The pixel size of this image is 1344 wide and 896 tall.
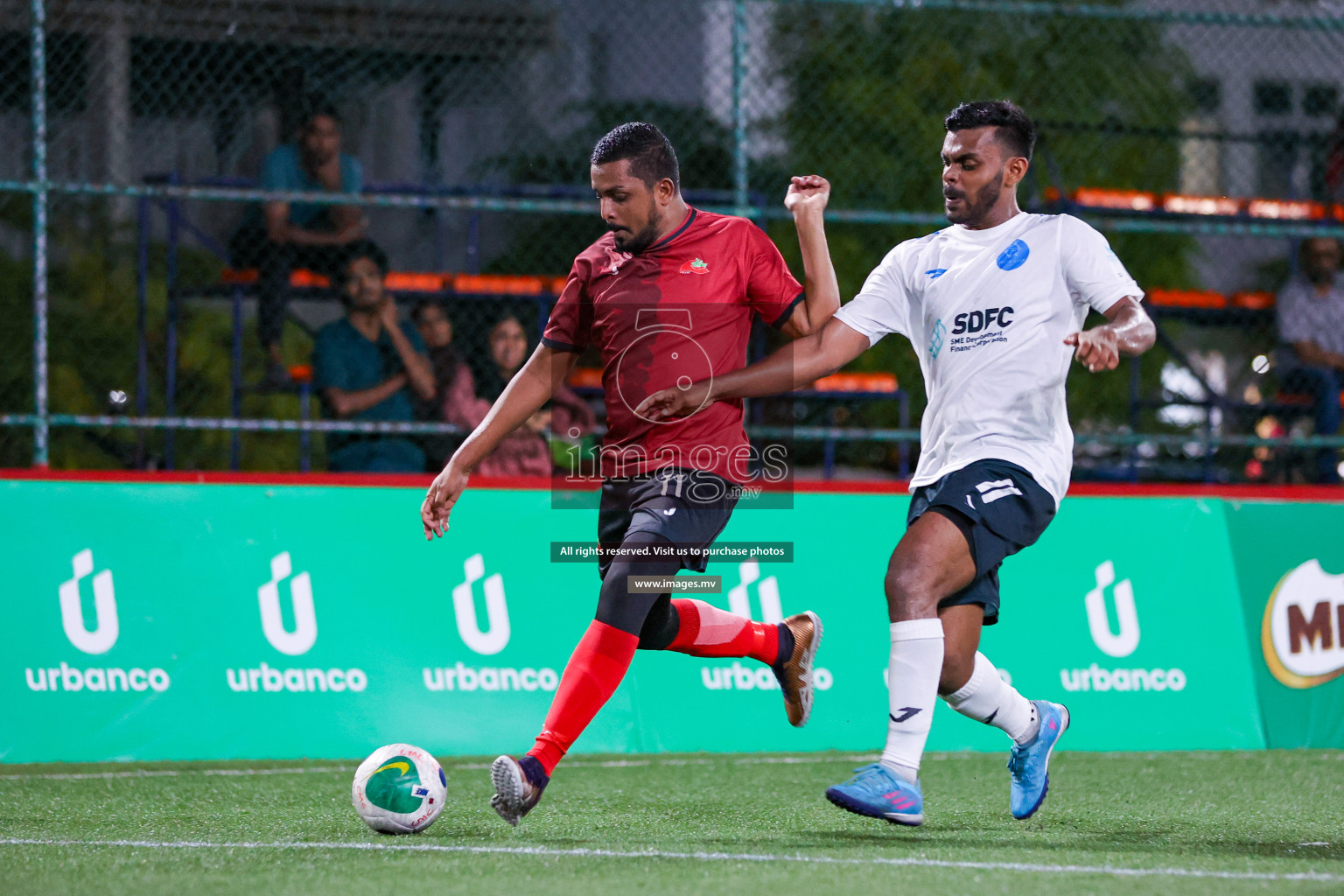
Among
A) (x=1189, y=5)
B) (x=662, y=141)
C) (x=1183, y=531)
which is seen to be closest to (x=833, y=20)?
(x=1189, y=5)

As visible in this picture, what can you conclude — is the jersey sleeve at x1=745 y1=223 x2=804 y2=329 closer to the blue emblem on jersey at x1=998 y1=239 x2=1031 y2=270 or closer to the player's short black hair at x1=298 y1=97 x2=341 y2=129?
the blue emblem on jersey at x1=998 y1=239 x2=1031 y2=270

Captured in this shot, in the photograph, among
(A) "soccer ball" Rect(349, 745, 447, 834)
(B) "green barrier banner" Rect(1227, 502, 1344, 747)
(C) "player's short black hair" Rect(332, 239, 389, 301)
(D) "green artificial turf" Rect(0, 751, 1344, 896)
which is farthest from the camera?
(C) "player's short black hair" Rect(332, 239, 389, 301)

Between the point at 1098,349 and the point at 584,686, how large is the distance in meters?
1.65

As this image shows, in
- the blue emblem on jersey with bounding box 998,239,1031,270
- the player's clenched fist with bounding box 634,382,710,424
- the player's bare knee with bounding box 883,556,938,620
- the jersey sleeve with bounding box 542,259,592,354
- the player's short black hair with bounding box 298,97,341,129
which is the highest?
the player's short black hair with bounding box 298,97,341,129

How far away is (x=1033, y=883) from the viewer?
344 centimetres

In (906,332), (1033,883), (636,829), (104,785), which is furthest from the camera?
(104,785)

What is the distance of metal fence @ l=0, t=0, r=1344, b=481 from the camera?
28.6ft

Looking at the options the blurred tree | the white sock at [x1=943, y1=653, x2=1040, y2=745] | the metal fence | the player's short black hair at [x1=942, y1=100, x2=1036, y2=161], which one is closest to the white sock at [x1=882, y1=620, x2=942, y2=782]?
the white sock at [x1=943, y1=653, x2=1040, y2=745]

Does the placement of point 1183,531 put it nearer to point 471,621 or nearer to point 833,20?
point 471,621

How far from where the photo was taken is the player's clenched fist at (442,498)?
4.62m

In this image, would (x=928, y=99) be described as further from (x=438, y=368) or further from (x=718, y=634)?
(x=718, y=634)

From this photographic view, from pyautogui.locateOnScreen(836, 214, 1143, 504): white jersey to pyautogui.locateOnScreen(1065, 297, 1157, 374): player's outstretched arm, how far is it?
104 millimetres

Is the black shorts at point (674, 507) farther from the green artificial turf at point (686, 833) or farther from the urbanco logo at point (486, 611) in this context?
the urbanco logo at point (486, 611)

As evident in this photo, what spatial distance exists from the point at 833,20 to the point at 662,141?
9.35 metres
